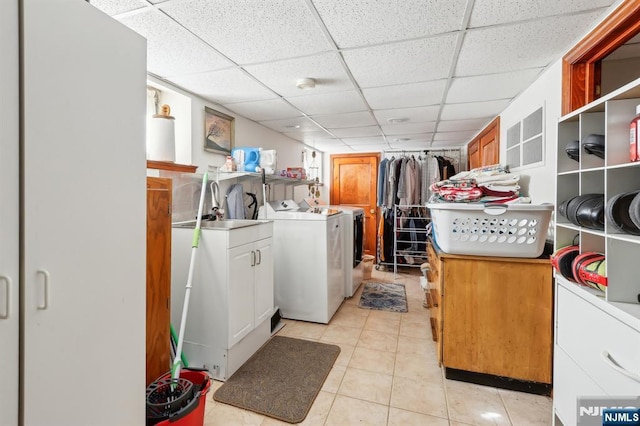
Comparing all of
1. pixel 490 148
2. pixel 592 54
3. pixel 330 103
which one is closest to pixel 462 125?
pixel 490 148

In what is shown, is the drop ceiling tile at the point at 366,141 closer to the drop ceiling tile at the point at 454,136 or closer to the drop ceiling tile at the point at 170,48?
the drop ceiling tile at the point at 454,136

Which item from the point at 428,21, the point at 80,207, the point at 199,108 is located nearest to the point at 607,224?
the point at 428,21

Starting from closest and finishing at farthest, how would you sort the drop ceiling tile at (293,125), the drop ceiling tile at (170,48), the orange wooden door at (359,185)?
the drop ceiling tile at (170,48), the drop ceiling tile at (293,125), the orange wooden door at (359,185)

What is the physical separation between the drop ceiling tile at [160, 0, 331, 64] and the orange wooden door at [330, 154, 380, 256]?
3.98m

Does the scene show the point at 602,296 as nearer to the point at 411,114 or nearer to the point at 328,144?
the point at 411,114

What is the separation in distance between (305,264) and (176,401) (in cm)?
163

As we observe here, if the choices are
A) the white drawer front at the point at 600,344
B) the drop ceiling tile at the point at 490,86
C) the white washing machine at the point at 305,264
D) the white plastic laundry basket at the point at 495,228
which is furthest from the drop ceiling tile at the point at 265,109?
the white drawer front at the point at 600,344

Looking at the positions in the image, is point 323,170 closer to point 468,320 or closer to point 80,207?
point 468,320

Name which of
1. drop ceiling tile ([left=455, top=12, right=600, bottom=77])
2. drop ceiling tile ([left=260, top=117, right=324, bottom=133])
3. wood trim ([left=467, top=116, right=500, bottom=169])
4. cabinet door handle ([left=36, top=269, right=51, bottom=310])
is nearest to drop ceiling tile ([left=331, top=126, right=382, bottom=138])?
drop ceiling tile ([left=260, top=117, right=324, bottom=133])

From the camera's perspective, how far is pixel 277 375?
1.96 meters

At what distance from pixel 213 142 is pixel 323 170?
10.9ft

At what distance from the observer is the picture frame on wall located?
2.66 metres

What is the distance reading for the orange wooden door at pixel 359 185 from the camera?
5.62 meters

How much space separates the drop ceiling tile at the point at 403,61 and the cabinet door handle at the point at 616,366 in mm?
1624
